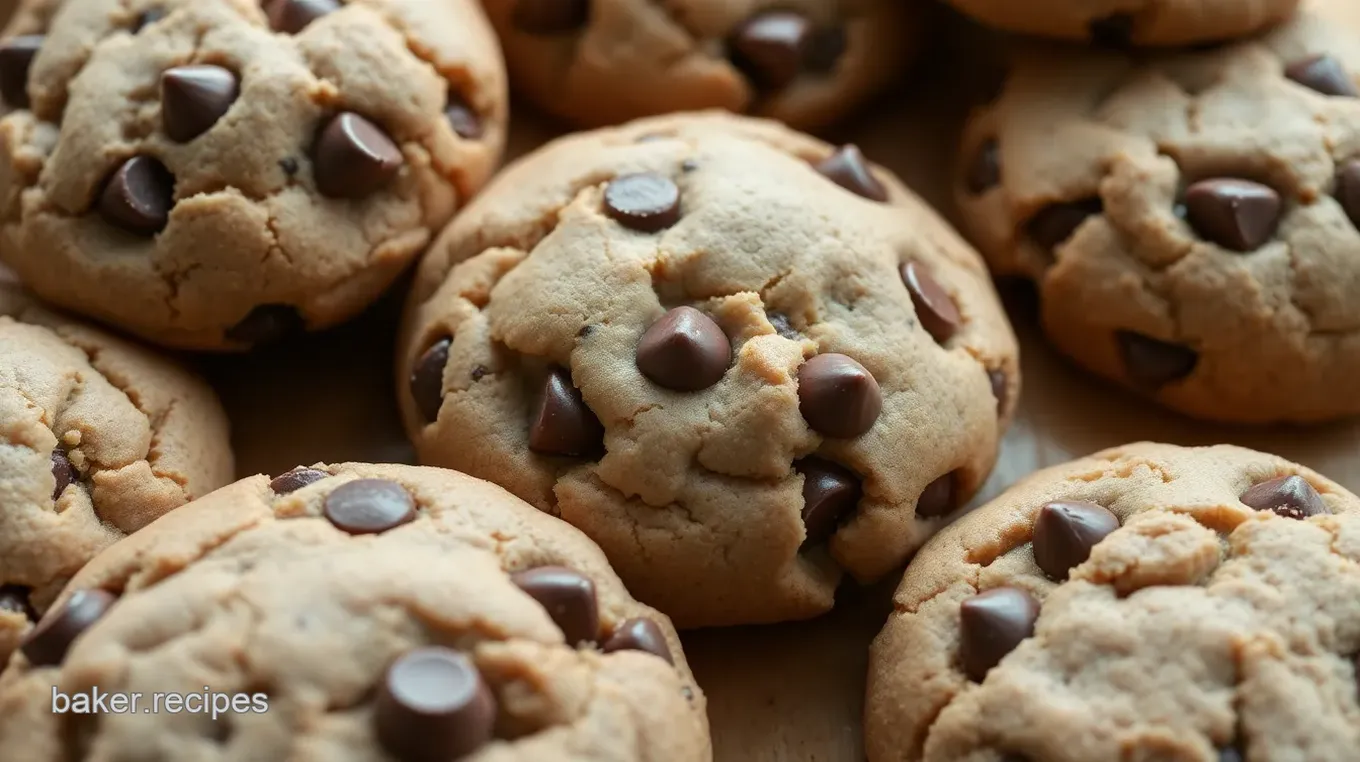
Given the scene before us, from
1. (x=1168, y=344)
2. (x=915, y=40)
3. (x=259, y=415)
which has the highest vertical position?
(x=915, y=40)

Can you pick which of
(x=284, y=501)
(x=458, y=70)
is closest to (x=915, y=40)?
(x=458, y=70)

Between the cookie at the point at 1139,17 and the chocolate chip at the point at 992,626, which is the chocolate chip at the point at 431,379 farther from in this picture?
the cookie at the point at 1139,17

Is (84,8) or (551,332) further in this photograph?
(84,8)

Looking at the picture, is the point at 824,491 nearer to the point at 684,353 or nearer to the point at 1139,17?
the point at 684,353

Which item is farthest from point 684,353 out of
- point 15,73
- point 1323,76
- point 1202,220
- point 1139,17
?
point 1323,76

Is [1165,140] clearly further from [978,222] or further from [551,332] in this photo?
[551,332]

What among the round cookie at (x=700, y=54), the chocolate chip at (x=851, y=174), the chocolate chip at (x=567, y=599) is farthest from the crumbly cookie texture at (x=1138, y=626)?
the round cookie at (x=700, y=54)

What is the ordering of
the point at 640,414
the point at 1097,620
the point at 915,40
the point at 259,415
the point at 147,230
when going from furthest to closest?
the point at 915,40 → the point at 259,415 → the point at 147,230 → the point at 640,414 → the point at 1097,620

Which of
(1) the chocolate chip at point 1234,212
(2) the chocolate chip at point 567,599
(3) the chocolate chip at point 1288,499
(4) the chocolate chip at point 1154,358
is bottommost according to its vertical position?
(4) the chocolate chip at point 1154,358

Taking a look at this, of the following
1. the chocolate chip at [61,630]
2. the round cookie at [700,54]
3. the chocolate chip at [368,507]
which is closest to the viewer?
the chocolate chip at [61,630]
